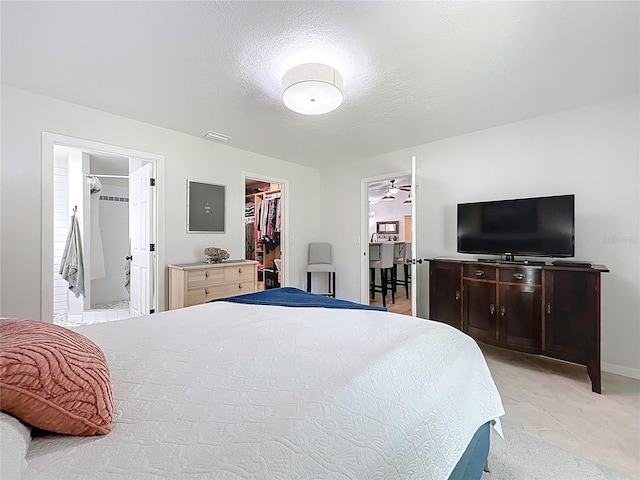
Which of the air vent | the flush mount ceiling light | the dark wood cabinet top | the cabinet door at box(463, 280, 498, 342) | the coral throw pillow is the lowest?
the cabinet door at box(463, 280, 498, 342)

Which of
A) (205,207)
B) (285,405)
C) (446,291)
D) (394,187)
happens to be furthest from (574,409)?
(394,187)

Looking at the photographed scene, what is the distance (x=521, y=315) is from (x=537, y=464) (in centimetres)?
136

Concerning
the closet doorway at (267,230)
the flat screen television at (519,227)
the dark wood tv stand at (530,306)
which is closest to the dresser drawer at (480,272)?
the dark wood tv stand at (530,306)

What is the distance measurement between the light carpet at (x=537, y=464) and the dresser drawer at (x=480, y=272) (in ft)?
4.57

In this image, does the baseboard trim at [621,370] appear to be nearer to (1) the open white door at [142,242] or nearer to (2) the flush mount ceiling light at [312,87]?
(2) the flush mount ceiling light at [312,87]

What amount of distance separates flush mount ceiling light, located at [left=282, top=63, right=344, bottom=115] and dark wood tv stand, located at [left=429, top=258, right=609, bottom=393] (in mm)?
2043

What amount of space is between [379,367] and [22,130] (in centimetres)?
332

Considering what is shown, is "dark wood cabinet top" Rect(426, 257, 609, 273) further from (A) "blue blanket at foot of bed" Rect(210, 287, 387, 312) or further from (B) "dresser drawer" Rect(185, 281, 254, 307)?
(B) "dresser drawer" Rect(185, 281, 254, 307)

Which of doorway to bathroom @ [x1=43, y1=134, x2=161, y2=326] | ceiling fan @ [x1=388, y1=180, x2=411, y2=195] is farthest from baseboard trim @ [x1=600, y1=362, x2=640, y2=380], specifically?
ceiling fan @ [x1=388, y1=180, x2=411, y2=195]

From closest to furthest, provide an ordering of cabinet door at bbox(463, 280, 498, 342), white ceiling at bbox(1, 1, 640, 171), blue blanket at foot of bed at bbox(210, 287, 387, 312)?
white ceiling at bbox(1, 1, 640, 171), blue blanket at foot of bed at bbox(210, 287, 387, 312), cabinet door at bbox(463, 280, 498, 342)

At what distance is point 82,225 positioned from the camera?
4086 mm

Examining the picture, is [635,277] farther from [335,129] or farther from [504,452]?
[335,129]

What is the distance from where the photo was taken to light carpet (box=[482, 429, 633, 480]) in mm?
1399

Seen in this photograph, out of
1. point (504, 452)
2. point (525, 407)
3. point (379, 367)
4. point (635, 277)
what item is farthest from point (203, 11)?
point (635, 277)
